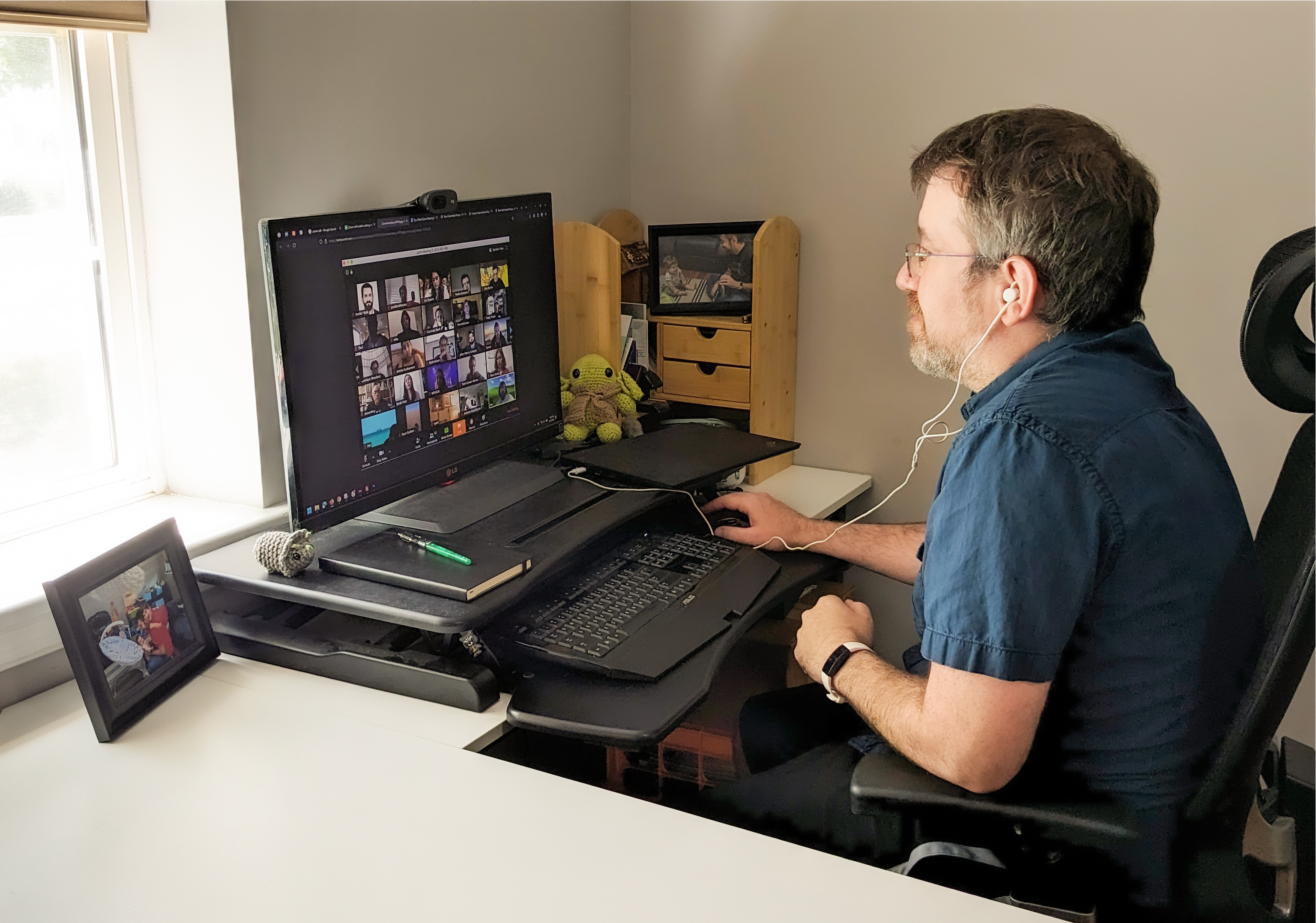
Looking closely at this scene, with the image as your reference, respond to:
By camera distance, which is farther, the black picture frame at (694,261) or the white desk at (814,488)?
the black picture frame at (694,261)

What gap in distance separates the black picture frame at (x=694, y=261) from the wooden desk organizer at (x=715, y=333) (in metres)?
0.02

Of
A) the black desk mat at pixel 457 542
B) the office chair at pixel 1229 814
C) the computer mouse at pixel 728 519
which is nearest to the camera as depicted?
the office chair at pixel 1229 814

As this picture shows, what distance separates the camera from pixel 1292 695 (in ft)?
3.45

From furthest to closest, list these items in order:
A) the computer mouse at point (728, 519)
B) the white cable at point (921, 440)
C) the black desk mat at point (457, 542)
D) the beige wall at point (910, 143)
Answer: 1. the white cable at point (921, 440)
2. the beige wall at point (910, 143)
3. the computer mouse at point (728, 519)
4. the black desk mat at point (457, 542)

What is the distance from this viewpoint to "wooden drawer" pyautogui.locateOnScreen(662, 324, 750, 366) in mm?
2299

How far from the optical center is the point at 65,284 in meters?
1.63

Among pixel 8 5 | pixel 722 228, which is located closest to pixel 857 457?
pixel 722 228

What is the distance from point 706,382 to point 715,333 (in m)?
0.11

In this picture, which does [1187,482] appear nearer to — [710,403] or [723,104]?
[710,403]

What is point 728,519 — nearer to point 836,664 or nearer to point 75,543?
point 836,664

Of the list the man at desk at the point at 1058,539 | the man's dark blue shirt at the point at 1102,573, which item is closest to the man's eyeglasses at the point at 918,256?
the man at desk at the point at 1058,539

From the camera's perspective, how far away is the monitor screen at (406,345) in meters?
1.36

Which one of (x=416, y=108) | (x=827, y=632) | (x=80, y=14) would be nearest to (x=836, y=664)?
(x=827, y=632)

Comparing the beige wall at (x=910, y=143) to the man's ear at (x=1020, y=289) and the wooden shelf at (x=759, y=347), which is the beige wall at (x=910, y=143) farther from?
the man's ear at (x=1020, y=289)
